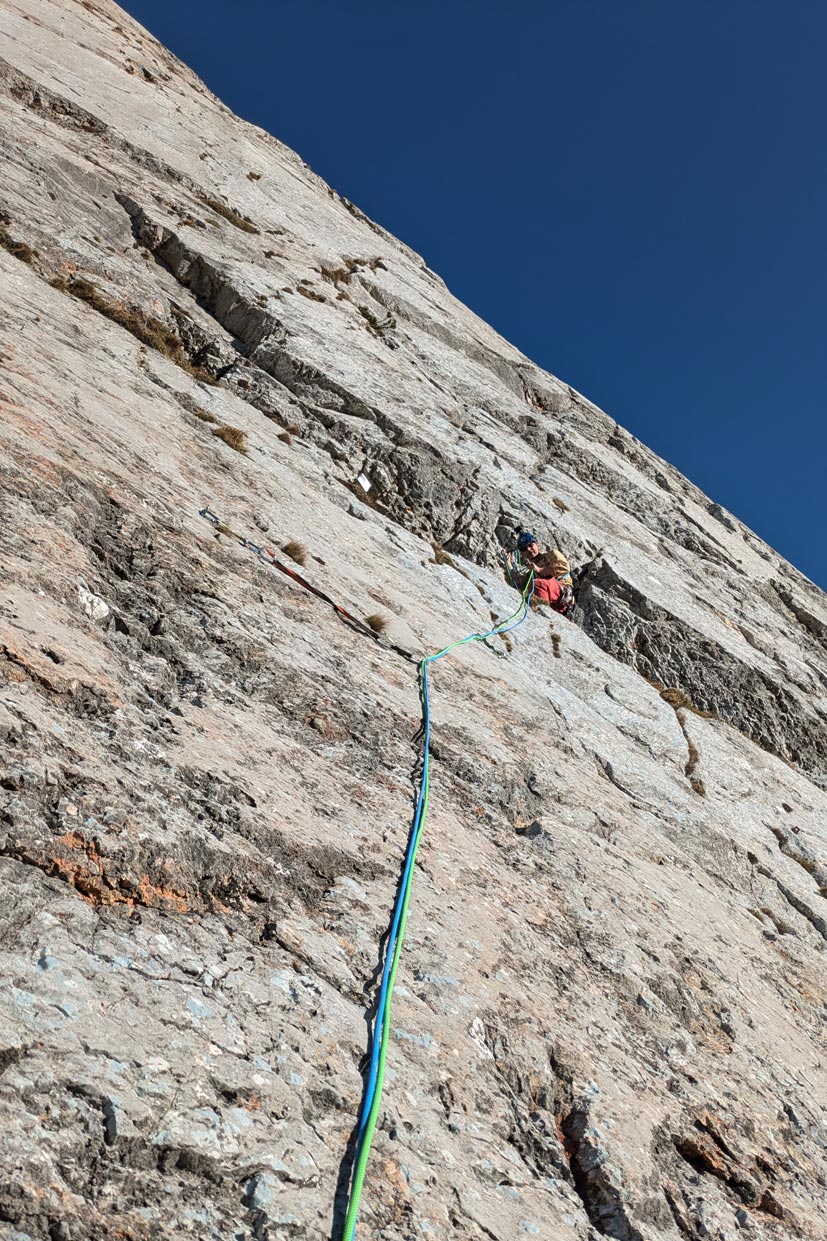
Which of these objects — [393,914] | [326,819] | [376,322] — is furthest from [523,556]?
[393,914]

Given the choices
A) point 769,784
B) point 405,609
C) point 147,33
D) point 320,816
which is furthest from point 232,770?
point 147,33

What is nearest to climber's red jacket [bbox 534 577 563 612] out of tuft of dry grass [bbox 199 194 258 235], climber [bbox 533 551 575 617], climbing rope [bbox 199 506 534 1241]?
climber [bbox 533 551 575 617]

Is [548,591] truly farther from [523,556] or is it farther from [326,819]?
[326,819]

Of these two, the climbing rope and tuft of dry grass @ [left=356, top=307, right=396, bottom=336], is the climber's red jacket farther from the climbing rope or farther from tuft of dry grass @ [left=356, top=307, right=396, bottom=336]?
tuft of dry grass @ [left=356, top=307, right=396, bottom=336]

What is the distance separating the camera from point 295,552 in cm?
999

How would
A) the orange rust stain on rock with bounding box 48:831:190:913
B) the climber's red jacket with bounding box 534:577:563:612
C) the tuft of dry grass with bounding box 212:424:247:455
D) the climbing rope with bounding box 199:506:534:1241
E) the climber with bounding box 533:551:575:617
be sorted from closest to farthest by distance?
the climbing rope with bounding box 199:506:534:1241, the orange rust stain on rock with bounding box 48:831:190:913, the tuft of dry grass with bounding box 212:424:247:455, the climber's red jacket with bounding box 534:577:563:612, the climber with bounding box 533:551:575:617

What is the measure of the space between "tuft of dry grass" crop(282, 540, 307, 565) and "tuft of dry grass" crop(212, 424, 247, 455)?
2.47m

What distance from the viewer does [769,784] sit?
13930mm

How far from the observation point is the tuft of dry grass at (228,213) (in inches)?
765

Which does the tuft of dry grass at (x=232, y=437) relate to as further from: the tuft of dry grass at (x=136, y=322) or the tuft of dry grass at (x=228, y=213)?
the tuft of dry grass at (x=228, y=213)

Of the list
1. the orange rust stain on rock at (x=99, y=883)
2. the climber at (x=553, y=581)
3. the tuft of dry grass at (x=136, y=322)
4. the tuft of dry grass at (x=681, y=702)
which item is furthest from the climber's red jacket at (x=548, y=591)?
the orange rust stain on rock at (x=99, y=883)

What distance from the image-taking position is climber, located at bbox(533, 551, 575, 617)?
1532 centimetres

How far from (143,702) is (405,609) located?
17.4 ft

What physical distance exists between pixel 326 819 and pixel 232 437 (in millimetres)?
7154
